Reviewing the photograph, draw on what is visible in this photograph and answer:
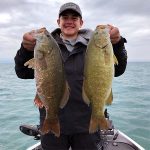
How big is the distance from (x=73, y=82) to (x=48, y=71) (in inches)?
36.3

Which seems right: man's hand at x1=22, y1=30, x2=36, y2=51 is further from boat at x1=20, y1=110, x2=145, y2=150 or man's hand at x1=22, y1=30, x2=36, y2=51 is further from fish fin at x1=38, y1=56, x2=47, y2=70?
boat at x1=20, y1=110, x2=145, y2=150

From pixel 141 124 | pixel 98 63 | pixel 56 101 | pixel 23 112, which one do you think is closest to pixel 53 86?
pixel 56 101

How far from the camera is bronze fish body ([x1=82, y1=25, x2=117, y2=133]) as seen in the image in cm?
355

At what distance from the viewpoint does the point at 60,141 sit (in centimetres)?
454

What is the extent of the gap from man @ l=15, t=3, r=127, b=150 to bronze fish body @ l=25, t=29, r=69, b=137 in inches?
28.4

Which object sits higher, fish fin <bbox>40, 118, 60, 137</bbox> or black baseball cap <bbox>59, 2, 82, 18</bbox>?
black baseball cap <bbox>59, 2, 82, 18</bbox>

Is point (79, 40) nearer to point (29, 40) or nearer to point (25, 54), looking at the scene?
point (25, 54)

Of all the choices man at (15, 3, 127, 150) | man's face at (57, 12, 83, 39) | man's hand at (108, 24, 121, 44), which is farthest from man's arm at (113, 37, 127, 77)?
man's face at (57, 12, 83, 39)

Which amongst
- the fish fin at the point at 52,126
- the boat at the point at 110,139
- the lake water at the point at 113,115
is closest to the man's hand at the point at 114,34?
the fish fin at the point at 52,126

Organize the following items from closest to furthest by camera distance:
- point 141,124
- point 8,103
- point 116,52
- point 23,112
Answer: point 116,52, point 141,124, point 23,112, point 8,103

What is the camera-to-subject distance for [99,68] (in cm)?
357

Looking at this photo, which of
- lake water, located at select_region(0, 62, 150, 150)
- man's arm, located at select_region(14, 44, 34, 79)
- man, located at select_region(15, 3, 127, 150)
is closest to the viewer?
man's arm, located at select_region(14, 44, 34, 79)

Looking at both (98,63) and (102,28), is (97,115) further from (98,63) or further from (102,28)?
(102,28)

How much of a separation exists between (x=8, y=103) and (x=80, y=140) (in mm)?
14282
